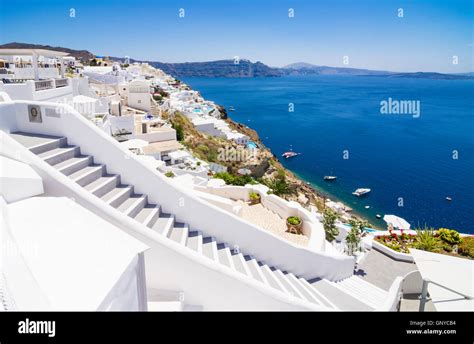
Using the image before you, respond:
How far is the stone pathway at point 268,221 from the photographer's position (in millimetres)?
10031

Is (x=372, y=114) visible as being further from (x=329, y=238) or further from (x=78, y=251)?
(x=78, y=251)

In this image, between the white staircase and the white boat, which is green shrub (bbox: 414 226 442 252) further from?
the white boat

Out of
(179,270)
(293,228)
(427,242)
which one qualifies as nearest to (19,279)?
(179,270)

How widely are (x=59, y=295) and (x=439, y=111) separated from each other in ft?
394

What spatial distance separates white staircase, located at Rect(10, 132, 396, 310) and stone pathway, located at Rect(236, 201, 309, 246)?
2.02 metres

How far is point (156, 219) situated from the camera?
6.86 m

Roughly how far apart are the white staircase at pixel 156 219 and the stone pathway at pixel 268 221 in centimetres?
202

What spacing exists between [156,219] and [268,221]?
4936mm

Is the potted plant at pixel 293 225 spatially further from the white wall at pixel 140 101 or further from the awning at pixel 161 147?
the white wall at pixel 140 101

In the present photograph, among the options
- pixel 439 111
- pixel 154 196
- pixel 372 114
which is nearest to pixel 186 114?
pixel 154 196

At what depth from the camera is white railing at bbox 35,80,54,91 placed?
13.0 m

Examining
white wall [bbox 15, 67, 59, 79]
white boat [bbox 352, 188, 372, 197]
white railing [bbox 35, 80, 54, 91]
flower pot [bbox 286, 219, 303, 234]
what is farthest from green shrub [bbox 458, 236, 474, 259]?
white boat [bbox 352, 188, 372, 197]

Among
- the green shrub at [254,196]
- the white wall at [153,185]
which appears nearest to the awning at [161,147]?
the green shrub at [254,196]

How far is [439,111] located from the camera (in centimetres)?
10000
